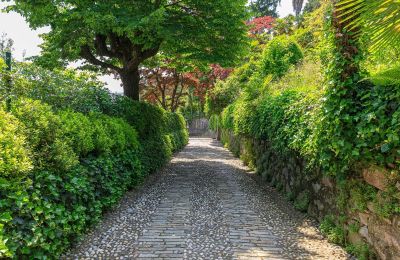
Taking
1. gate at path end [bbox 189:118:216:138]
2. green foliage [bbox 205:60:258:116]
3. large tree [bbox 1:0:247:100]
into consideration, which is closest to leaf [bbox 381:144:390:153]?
large tree [bbox 1:0:247:100]

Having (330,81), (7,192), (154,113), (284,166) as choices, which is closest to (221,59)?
(154,113)

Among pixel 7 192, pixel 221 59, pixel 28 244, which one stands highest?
pixel 221 59

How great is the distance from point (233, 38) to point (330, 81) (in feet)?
17.6

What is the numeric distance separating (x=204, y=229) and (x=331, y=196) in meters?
1.89

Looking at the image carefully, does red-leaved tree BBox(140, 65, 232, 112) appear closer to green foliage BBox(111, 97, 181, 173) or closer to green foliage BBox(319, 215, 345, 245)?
green foliage BBox(111, 97, 181, 173)

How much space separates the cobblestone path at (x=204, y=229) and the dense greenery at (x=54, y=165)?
367mm

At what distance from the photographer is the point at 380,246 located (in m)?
3.43

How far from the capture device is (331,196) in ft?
15.4

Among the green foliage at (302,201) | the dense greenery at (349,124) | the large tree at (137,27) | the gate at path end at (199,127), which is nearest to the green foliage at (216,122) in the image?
the gate at path end at (199,127)

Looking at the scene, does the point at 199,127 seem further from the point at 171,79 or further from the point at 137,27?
the point at 137,27

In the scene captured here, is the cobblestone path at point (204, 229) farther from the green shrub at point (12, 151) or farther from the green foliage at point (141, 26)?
the green foliage at point (141, 26)

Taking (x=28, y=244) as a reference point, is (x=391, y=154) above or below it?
above

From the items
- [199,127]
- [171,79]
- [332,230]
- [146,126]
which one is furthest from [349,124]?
[199,127]

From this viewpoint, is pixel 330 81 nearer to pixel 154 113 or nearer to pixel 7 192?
pixel 7 192
